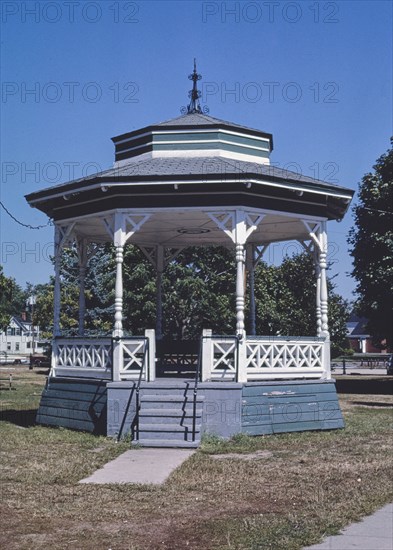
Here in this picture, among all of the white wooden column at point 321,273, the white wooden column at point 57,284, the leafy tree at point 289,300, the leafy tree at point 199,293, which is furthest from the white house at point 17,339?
the white wooden column at point 321,273

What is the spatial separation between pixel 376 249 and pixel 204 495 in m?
22.3

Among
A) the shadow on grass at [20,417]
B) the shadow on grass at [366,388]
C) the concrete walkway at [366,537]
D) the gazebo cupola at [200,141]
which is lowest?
the concrete walkway at [366,537]

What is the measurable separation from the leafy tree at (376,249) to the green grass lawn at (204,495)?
50.5 feet

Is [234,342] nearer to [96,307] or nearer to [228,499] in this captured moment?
[228,499]

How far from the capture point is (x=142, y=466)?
1082 centimetres

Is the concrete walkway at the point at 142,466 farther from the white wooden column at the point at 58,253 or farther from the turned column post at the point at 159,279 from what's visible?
the turned column post at the point at 159,279

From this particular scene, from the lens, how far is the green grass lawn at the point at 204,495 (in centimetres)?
691

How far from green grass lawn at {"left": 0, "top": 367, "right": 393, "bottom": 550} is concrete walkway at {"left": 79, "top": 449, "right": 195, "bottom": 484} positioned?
0.74 ft

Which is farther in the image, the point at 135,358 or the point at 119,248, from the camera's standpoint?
the point at 119,248

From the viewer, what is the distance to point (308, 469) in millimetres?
10602

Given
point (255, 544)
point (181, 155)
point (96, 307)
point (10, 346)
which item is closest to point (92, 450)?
point (255, 544)

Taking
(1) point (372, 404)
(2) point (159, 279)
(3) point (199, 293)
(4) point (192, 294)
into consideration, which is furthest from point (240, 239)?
(3) point (199, 293)

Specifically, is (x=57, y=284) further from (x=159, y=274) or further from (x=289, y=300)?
(x=289, y=300)

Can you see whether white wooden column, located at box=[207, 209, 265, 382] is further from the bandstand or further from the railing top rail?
the railing top rail
